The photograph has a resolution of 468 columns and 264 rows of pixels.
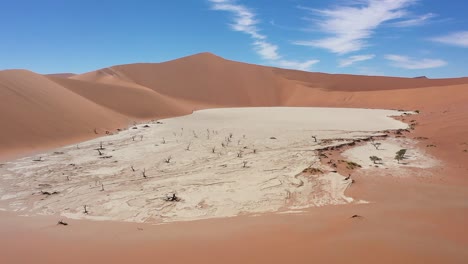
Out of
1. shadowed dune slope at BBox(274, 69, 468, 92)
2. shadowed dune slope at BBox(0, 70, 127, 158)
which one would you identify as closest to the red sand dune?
shadowed dune slope at BBox(0, 70, 127, 158)

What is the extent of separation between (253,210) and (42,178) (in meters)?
4.56

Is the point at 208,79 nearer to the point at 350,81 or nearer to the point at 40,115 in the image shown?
the point at 350,81

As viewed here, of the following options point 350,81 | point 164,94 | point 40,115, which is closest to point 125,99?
point 40,115

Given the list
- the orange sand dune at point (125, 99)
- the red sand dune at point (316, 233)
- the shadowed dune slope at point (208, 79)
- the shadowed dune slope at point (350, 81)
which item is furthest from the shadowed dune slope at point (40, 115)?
the shadowed dune slope at point (350, 81)

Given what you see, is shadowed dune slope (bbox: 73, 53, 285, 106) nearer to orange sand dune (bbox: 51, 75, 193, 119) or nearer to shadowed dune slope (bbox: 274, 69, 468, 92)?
shadowed dune slope (bbox: 274, 69, 468, 92)

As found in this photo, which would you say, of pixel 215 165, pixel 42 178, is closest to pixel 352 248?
pixel 215 165

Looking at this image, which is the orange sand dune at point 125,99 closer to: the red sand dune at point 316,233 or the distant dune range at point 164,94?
the distant dune range at point 164,94

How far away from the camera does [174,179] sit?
257 inches

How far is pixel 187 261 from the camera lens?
3.33 meters

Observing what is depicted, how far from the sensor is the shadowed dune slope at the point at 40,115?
453 inches

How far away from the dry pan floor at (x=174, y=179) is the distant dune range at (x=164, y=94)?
3082 mm

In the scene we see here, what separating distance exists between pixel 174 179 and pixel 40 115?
942 centimetres

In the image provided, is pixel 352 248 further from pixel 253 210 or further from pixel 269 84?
pixel 269 84

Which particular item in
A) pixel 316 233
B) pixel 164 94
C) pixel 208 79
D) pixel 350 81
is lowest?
pixel 316 233
